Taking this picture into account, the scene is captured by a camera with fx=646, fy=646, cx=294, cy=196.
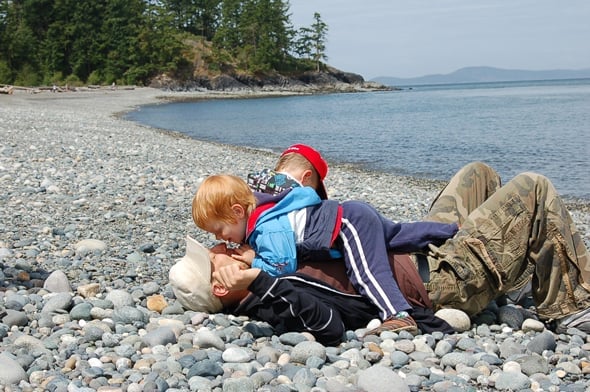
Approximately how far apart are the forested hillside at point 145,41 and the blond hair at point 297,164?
71.0 metres

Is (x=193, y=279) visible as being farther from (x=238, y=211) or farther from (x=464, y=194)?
(x=464, y=194)

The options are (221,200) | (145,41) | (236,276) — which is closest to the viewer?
(236,276)

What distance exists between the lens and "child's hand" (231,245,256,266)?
148 inches

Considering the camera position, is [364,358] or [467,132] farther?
[467,132]

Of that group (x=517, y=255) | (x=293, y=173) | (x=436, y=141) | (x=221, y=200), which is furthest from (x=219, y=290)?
(x=436, y=141)

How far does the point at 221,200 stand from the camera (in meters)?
3.55

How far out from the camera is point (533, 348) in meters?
3.46

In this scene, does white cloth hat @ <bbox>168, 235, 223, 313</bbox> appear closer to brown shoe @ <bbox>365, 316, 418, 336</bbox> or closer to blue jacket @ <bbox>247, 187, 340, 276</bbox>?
blue jacket @ <bbox>247, 187, 340, 276</bbox>

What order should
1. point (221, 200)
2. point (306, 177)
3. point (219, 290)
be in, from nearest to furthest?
point (221, 200), point (219, 290), point (306, 177)

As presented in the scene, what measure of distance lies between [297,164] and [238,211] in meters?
0.64

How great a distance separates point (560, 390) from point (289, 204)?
5.35 feet

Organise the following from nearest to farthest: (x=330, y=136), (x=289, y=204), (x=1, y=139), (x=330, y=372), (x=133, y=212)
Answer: (x=330, y=372), (x=289, y=204), (x=133, y=212), (x=1, y=139), (x=330, y=136)

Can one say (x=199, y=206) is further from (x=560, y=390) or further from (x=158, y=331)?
(x=560, y=390)

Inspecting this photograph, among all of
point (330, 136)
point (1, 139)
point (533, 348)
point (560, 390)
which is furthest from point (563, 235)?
point (330, 136)
